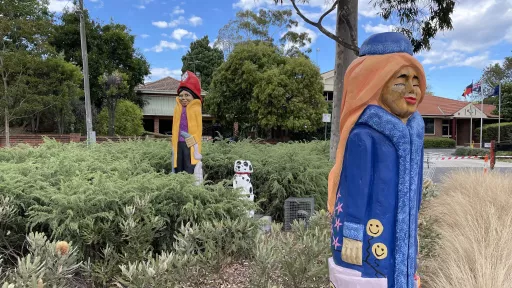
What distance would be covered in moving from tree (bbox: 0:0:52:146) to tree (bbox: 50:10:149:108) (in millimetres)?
3769

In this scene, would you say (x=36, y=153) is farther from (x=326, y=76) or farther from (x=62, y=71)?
(x=326, y=76)

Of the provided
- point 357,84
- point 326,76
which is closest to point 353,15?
point 357,84

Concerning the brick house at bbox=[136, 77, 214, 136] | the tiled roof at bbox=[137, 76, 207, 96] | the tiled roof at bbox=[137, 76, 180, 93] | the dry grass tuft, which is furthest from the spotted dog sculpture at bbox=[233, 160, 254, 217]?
the tiled roof at bbox=[137, 76, 180, 93]

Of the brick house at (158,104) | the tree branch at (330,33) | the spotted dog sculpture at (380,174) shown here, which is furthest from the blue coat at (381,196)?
the brick house at (158,104)

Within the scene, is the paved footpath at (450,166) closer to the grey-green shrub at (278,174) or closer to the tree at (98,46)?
the grey-green shrub at (278,174)

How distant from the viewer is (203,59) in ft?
118

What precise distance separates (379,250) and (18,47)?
65.1ft

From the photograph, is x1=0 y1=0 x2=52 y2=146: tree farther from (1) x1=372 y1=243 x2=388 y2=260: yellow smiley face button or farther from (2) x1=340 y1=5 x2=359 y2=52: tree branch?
(1) x1=372 y1=243 x2=388 y2=260: yellow smiley face button

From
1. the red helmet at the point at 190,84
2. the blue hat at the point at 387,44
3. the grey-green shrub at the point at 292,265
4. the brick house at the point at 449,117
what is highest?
the brick house at the point at 449,117

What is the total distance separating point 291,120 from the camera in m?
19.0

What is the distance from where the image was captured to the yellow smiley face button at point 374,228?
6.31ft

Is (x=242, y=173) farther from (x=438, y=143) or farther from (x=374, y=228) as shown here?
(x=438, y=143)

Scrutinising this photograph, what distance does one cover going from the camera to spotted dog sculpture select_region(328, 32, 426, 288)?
1.93 metres

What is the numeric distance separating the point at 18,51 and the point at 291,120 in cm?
1251
